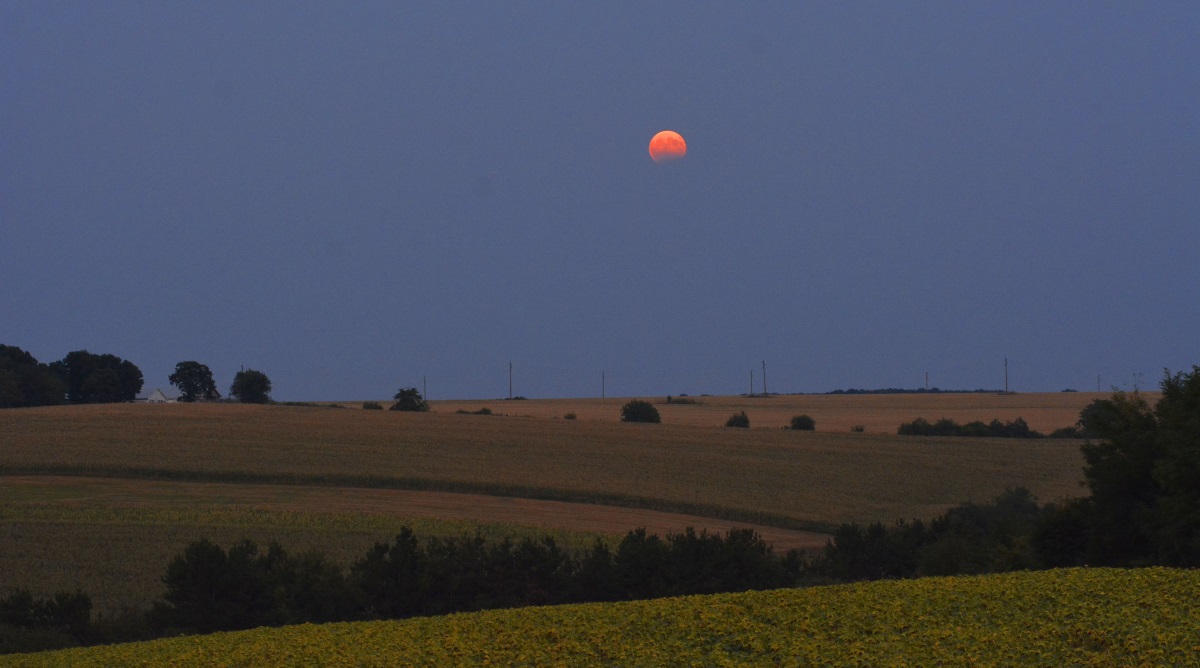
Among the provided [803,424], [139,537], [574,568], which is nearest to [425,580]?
[574,568]

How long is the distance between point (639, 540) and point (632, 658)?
15097 millimetres

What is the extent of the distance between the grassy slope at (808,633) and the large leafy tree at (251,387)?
317 feet

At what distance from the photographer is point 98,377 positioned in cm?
11269

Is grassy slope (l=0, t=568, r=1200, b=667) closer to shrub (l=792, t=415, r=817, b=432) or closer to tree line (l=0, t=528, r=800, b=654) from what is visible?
tree line (l=0, t=528, r=800, b=654)

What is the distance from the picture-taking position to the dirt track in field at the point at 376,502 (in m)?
35.3

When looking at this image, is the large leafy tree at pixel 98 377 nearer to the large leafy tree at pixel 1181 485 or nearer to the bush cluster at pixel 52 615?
the bush cluster at pixel 52 615

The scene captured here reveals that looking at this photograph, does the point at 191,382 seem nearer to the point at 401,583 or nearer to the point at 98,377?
the point at 98,377

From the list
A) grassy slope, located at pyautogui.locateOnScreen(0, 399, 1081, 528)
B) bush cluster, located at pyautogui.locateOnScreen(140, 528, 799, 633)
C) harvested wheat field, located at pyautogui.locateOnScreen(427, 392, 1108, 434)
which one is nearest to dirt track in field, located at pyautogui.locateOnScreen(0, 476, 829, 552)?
grassy slope, located at pyautogui.locateOnScreen(0, 399, 1081, 528)

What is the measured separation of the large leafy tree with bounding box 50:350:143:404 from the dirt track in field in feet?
248

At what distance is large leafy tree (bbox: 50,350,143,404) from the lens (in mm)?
112625

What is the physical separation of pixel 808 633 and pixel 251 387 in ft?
329

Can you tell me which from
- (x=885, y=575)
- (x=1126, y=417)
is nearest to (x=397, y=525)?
(x=885, y=575)

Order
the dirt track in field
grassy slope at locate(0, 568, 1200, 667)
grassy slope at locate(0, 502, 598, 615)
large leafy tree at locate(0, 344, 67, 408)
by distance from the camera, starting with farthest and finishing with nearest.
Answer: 1. large leafy tree at locate(0, 344, 67, 408)
2. the dirt track in field
3. grassy slope at locate(0, 502, 598, 615)
4. grassy slope at locate(0, 568, 1200, 667)

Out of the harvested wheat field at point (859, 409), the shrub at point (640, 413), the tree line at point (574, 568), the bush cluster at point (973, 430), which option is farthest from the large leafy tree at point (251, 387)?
the tree line at point (574, 568)
